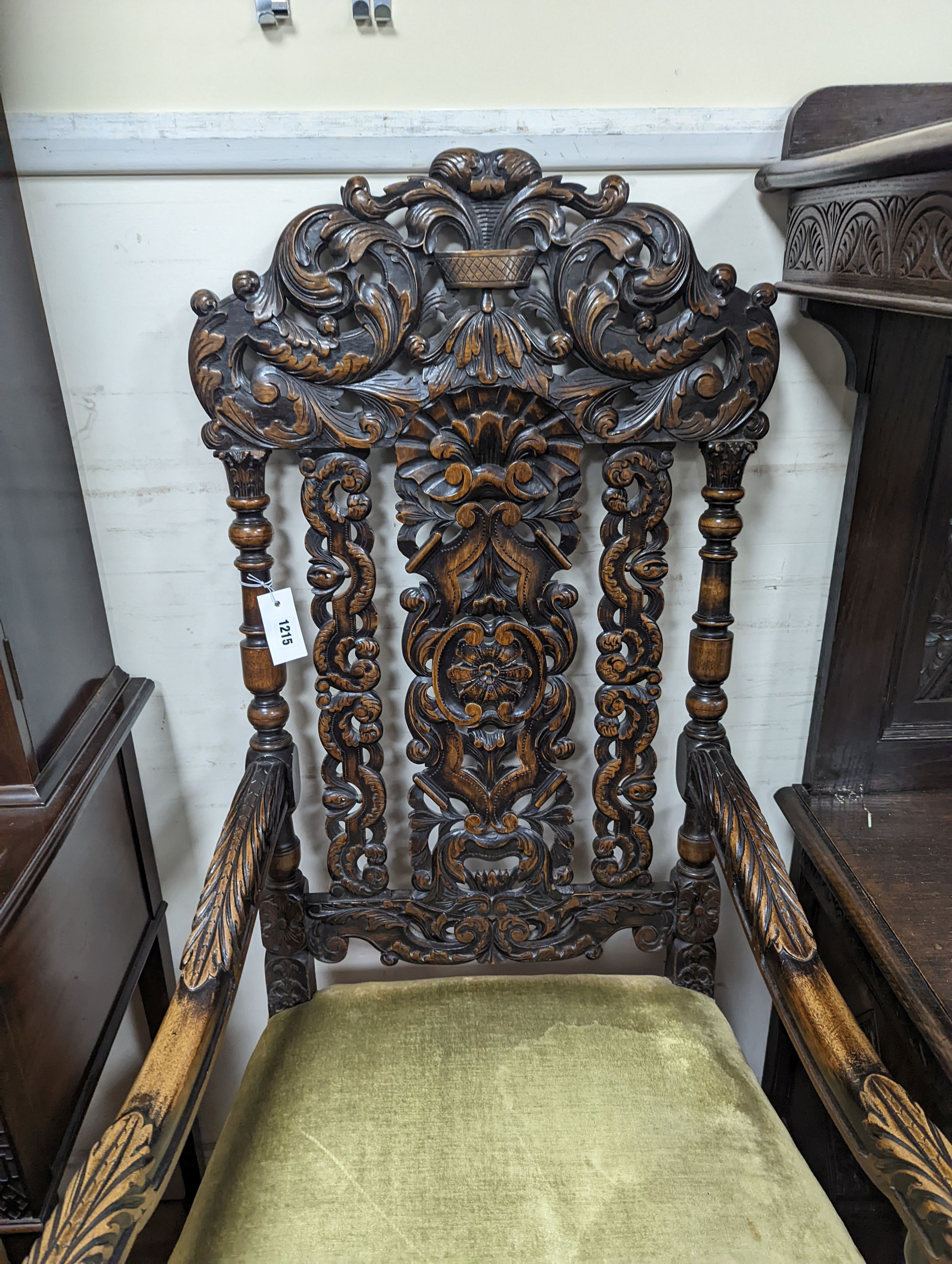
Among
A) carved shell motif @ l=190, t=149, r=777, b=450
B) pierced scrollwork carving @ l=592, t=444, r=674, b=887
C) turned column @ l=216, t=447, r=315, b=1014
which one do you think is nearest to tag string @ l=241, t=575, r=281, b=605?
turned column @ l=216, t=447, r=315, b=1014

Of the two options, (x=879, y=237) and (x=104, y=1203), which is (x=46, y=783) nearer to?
(x=104, y=1203)

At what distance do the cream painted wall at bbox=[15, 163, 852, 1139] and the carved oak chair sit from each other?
9cm

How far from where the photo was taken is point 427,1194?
2.58 ft

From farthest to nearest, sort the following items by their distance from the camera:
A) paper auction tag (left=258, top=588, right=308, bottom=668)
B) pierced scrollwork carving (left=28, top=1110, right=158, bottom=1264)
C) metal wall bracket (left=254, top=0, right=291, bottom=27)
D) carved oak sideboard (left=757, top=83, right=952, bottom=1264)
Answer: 1. paper auction tag (left=258, top=588, right=308, bottom=668)
2. metal wall bracket (left=254, top=0, right=291, bottom=27)
3. carved oak sideboard (left=757, top=83, right=952, bottom=1264)
4. pierced scrollwork carving (left=28, top=1110, right=158, bottom=1264)

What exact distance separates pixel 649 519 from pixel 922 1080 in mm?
615

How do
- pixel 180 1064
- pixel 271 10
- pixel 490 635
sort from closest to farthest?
pixel 180 1064, pixel 271 10, pixel 490 635

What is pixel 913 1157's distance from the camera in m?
0.63

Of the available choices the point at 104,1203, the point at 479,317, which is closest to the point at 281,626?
the point at 479,317

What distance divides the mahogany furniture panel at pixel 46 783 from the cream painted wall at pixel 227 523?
42 mm

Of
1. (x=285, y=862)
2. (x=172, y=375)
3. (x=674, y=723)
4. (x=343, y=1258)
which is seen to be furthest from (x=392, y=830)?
(x=172, y=375)

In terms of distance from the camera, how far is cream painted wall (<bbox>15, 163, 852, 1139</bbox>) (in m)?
0.90

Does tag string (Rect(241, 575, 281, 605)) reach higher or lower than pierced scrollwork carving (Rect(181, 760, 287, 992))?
higher

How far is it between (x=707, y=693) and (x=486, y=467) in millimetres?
347

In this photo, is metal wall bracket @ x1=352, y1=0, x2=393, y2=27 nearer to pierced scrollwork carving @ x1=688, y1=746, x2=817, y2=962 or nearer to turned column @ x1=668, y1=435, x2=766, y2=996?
turned column @ x1=668, y1=435, x2=766, y2=996
